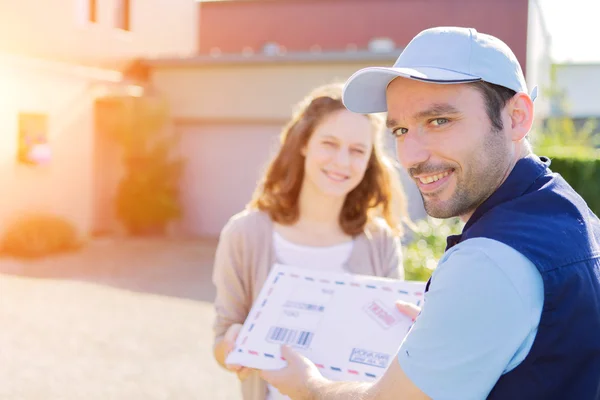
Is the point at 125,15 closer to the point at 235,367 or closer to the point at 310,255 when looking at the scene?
the point at 310,255

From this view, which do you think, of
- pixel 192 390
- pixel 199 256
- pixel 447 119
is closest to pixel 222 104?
pixel 199 256

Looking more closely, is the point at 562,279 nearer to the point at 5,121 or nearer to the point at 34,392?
the point at 34,392

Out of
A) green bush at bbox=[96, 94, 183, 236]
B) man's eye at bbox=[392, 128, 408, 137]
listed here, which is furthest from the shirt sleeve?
green bush at bbox=[96, 94, 183, 236]

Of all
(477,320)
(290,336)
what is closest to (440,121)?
(477,320)

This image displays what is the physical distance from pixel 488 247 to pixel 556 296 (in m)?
0.15

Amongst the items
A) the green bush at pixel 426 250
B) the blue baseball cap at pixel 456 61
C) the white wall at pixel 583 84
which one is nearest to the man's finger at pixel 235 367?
the blue baseball cap at pixel 456 61

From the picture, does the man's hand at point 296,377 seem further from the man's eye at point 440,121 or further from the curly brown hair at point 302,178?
the curly brown hair at point 302,178

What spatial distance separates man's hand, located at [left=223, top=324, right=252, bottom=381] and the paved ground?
3.09 m

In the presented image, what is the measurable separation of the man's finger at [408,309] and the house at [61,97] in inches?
418

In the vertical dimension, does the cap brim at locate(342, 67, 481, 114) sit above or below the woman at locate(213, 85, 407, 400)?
above

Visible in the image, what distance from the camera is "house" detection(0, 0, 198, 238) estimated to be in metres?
11.9

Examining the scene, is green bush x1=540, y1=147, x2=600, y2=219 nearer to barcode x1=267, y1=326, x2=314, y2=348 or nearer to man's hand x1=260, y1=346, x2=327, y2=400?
barcode x1=267, y1=326, x2=314, y2=348

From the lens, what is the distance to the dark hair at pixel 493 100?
5.04ft

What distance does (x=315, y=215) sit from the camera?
3.00 m
